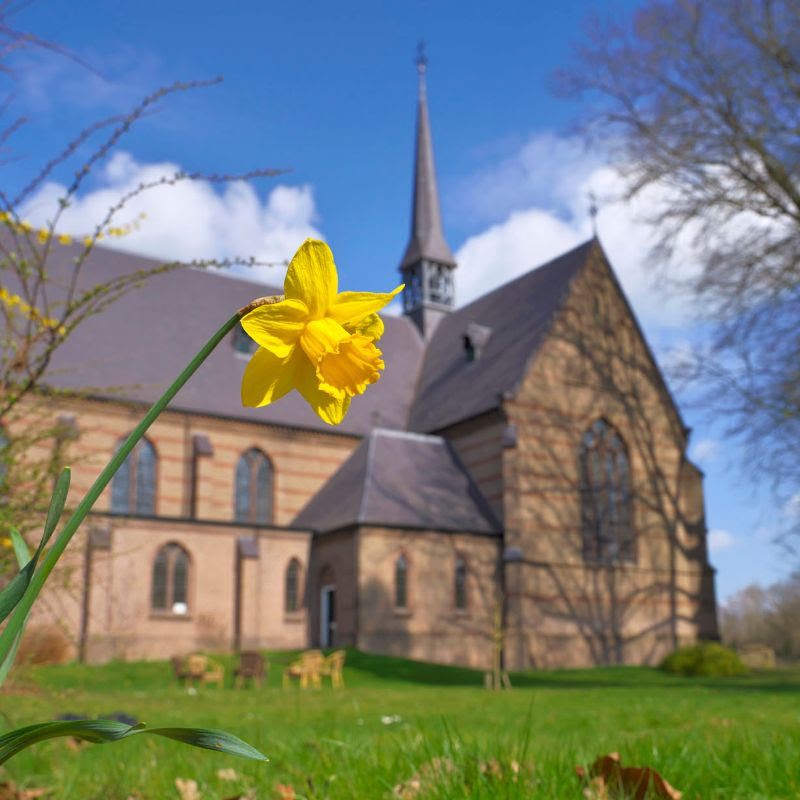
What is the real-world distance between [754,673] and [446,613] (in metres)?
9.45

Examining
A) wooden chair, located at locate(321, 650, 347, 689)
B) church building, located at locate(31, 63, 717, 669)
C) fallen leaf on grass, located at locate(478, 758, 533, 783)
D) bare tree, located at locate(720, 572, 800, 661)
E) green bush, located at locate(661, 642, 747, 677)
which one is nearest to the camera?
fallen leaf on grass, located at locate(478, 758, 533, 783)

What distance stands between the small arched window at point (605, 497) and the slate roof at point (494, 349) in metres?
4.00

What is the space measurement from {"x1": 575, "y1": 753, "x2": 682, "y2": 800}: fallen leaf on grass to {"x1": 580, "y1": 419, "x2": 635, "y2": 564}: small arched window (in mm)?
28465

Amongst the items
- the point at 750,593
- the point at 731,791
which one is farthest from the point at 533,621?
the point at 750,593

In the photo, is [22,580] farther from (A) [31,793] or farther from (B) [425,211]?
(B) [425,211]

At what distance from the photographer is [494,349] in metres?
33.2

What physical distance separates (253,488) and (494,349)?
33.3 feet

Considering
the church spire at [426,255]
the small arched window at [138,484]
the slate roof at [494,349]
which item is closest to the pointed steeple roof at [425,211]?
the church spire at [426,255]

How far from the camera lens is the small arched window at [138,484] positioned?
29.2m

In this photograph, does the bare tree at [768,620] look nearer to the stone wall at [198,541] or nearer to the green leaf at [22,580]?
the stone wall at [198,541]

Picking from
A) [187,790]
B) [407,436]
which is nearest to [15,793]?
[187,790]

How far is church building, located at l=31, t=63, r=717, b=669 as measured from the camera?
27375 mm

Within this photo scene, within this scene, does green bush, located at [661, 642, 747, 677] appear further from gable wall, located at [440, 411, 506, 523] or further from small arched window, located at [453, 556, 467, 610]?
gable wall, located at [440, 411, 506, 523]

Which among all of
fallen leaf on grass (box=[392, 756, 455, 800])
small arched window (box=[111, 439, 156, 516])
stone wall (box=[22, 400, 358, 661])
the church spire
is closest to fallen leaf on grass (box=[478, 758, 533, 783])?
fallen leaf on grass (box=[392, 756, 455, 800])
